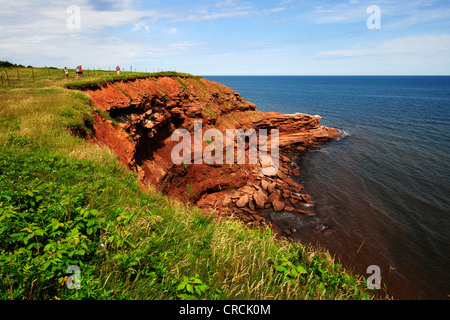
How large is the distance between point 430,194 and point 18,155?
33972 millimetres

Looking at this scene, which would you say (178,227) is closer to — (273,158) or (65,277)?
(65,277)

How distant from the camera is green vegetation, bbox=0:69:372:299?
10.2 feet

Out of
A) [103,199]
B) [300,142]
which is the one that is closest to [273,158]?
[300,142]

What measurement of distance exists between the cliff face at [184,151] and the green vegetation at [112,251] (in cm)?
1016

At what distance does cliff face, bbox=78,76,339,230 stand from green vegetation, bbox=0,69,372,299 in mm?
10160

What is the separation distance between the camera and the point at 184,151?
24.1 meters

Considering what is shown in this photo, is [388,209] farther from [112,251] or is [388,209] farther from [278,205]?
[112,251]

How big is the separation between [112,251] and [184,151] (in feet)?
67.5

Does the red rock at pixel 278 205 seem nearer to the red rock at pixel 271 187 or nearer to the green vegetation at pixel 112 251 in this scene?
the red rock at pixel 271 187

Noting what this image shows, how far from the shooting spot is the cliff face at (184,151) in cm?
1833

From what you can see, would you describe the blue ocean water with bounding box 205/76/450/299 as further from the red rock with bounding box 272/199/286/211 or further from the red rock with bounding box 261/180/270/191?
the red rock with bounding box 261/180/270/191

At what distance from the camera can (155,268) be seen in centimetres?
381
